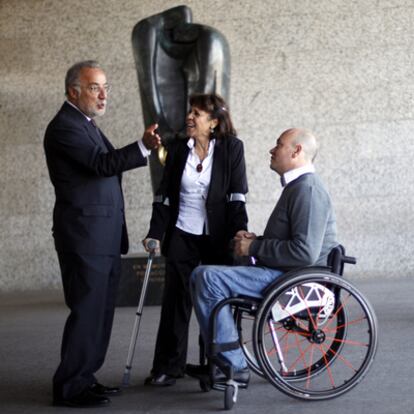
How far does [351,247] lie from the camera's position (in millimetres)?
7508

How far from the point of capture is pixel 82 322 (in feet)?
10.7

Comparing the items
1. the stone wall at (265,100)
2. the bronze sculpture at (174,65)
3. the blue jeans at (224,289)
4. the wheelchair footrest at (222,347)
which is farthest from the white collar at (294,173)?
the stone wall at (265,100)

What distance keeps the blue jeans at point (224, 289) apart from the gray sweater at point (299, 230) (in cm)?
7

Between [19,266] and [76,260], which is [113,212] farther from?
[19,266]

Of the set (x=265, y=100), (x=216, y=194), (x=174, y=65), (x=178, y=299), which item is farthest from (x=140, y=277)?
(x=216, y=194)

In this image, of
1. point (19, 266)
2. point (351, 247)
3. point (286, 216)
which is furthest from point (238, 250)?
point (19, 266)

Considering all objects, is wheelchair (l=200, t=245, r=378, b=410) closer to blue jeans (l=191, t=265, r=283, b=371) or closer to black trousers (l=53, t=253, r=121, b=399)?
blue jeans (l=191, t=265, r=283, b=371)

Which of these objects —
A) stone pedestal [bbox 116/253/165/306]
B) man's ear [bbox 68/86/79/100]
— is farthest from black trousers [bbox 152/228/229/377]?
stone pedestal [bbox 116/253/165/306]

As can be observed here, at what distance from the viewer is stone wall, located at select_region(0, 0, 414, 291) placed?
7465 millimetres

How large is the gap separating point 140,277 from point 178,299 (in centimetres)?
252

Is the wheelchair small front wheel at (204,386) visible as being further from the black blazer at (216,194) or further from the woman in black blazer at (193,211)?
A: the black blazer at (216,194)

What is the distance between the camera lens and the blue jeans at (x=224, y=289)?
3064mm

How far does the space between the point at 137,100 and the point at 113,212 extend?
451 cm

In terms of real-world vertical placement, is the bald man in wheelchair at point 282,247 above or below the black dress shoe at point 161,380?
above
